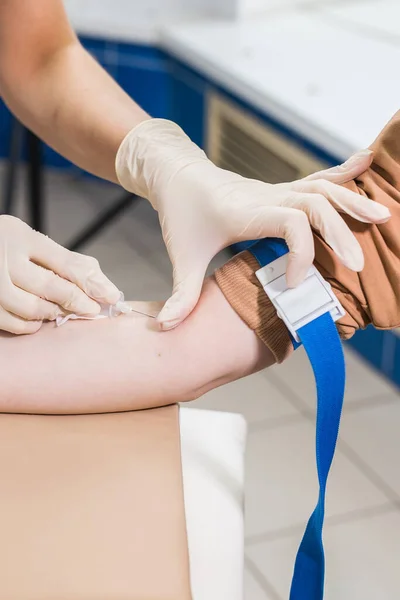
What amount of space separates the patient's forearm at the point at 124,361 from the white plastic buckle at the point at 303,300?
0.29ft

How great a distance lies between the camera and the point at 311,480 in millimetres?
2373

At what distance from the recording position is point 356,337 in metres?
2.97

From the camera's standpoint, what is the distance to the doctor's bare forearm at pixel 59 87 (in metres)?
1.39

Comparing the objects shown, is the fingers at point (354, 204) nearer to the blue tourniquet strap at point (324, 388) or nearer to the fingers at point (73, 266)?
the blue tourniquet strap at point (324, 388)

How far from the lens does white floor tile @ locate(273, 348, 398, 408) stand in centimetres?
278

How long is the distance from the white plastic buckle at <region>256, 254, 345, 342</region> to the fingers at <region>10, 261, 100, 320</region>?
0.70ft

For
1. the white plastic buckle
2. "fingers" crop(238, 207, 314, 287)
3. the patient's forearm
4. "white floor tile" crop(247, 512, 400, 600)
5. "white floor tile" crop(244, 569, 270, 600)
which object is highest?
"fingers" crop(238, 207, 314, 287)

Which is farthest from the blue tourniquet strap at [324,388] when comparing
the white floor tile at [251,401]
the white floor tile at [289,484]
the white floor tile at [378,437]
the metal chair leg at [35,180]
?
Answer: the metal chair leg at [35,180]

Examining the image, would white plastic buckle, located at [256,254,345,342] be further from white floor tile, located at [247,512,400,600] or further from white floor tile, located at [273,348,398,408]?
white floor tile, located at [273,348,398,408]

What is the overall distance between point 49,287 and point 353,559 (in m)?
1.37

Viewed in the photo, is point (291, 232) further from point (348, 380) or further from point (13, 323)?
point (348, 380)

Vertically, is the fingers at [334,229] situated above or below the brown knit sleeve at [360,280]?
above

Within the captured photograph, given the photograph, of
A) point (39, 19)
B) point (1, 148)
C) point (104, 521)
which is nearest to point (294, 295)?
point (104, 521)

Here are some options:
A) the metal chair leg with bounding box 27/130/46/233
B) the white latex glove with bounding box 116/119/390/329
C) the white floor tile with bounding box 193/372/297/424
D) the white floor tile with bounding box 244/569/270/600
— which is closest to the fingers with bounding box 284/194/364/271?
the white latex glove with bounding box 116/119/390/329
